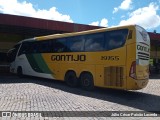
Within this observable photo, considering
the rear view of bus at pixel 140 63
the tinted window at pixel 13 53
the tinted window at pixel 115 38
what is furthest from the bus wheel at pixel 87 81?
the tinted window at pixel 13 53

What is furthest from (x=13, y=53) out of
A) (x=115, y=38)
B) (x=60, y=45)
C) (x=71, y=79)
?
(x=115, y=38)

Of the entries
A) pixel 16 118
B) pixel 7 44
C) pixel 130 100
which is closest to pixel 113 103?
pixel 130 100

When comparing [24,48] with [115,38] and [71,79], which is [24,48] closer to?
[71,79]

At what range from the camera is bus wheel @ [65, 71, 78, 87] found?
1564 cm

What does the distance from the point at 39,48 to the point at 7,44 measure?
39.0 feet

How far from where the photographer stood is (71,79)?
15992 millimetres

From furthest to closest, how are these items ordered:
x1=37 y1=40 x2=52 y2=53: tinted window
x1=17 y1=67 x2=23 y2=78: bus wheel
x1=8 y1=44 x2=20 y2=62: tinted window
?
1. x1=8 y1=44 x2=20 y2=62: tinted window
2. x1=17 y1=67 x2=23 y2=78: bus wheel
3. x1=37 y1=40 x2=52 y2=53: tinted window

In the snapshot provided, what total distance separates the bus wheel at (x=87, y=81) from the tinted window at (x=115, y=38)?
2109 mm

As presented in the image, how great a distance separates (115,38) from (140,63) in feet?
5.47

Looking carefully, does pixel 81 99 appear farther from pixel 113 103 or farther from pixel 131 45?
pixel 131 45

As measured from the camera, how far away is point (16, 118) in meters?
8.04

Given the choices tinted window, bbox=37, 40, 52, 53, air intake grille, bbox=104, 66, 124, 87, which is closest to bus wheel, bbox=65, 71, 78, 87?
tinted window, bbox=37, 40, 52, 53

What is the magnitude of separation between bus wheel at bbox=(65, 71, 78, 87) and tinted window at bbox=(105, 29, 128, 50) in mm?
3181

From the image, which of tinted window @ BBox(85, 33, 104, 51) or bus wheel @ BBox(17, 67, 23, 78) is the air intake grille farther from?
bus wheel @ BBox(17, 67, 23, 78)
